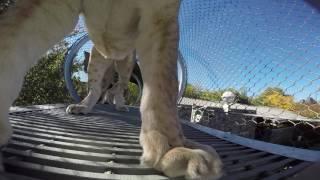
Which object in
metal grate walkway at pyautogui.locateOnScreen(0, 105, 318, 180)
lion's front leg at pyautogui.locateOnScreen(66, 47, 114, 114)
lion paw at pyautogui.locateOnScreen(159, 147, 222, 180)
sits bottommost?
metal grate walkway at pyautogui.locateOnScreen(0, 105, 318, 180)

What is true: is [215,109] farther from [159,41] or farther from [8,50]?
[8,50]

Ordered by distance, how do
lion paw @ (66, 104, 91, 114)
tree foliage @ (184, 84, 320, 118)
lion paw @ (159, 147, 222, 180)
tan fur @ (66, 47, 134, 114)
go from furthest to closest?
tree foliage @ (184, 84, 320, 118) < tan fur @ (66, 47, 134, 114) < lion paw @ (66, 104, 91, 114) < lion paw @ (159, 147, 222, 180)

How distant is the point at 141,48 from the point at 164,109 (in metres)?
0.49

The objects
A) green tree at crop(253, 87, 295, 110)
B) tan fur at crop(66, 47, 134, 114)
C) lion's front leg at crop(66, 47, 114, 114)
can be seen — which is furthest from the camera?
green tree at crop(253, 87, 295, 110)

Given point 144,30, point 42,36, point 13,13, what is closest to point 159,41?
point 144,30

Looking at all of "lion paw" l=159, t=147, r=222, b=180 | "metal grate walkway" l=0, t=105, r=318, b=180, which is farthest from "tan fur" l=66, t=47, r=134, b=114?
"lion paw" l=159, t=147, r=222, b=180

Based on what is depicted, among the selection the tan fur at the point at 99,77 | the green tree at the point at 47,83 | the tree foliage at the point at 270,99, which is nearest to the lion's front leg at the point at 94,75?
the tan fur at the point at 99,77

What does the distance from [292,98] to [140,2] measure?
5146 mm

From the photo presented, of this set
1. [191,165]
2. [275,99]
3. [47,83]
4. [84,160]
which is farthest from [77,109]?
[47,83]

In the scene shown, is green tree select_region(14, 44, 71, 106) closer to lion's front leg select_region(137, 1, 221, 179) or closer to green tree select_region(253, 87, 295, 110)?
green tree select_region(253, 87, 295, 110)

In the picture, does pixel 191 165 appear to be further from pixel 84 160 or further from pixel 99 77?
pixel 99 77

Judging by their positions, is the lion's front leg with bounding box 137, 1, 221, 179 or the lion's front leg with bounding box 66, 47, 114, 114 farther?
the lion's front leg with bounding box 66, 47, 114, 114

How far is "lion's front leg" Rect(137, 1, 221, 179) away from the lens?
1375 mm

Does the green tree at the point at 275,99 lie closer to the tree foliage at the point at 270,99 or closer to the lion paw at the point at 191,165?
the tree foliage at the point at 270,99
